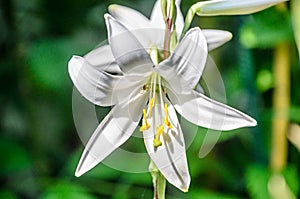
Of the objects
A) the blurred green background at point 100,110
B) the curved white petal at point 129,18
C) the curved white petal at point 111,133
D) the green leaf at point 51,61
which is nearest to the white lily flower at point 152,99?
the curved white petal at point 111,133

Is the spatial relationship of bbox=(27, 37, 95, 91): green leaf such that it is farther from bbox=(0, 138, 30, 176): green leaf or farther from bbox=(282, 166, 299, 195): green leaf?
bbox=(282, 166, 299, 195): green leaf

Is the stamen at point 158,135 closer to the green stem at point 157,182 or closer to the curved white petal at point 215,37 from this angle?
the green stem at point 157,182

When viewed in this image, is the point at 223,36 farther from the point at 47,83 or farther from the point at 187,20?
the point at 47,83

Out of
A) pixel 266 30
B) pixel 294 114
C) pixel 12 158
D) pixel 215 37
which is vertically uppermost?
pixel 215 37

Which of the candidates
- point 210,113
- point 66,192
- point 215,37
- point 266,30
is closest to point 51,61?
point 66,192

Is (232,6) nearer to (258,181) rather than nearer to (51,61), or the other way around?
(258,181)

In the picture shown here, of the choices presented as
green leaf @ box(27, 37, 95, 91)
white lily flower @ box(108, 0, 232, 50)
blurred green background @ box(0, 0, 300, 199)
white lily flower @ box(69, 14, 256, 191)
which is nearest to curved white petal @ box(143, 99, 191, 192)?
white lily flower @ box(69, 14, 256, 191)

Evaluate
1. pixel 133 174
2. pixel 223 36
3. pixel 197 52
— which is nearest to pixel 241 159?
pixel 133 174
